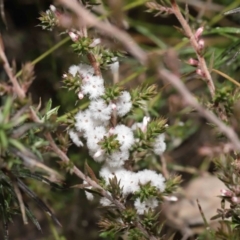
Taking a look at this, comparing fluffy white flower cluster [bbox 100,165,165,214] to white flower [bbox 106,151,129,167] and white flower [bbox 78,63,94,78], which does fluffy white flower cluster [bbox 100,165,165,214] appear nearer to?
white flower [bbox 106,151,129,167]

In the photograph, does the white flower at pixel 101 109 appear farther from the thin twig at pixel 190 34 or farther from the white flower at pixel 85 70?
the thin twig at pixel 190 34

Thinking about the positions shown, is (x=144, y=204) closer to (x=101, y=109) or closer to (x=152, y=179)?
(x=152, y=179)

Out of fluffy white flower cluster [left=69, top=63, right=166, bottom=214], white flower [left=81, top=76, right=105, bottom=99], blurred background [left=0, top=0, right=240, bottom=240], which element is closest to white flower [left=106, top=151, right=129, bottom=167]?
fluffy white flower cluster [left=69, top=63, right=166, bottom=214]

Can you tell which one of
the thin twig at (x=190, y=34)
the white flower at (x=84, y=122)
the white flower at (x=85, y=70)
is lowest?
the white flower at (x=84, y=122)

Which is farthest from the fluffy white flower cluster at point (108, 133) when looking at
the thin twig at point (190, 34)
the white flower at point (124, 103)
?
the thin twig at point (190, 34)

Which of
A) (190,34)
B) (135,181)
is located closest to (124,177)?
(135,181)

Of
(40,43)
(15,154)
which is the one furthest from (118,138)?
(40,43)

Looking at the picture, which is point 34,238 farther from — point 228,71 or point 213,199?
point 228,71
